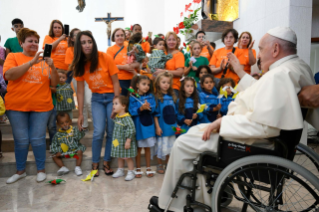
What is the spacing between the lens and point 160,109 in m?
3.36

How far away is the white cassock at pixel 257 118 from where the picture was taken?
1593 millimetres

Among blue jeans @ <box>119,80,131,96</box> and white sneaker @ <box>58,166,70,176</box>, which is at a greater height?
blue jeans @ <box>119,80,131,96</box>

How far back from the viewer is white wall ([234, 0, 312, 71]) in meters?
3.64

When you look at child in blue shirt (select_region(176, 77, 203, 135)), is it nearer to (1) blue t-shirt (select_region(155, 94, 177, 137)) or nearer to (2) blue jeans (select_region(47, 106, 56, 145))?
(1) blue t-shirt (select_region(155, 94, 177, 137))

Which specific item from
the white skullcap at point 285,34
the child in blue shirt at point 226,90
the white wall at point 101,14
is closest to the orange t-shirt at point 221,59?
the child in blue shirt at point 226,90

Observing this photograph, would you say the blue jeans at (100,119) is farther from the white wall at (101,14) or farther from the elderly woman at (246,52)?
the white wall at (101,14)

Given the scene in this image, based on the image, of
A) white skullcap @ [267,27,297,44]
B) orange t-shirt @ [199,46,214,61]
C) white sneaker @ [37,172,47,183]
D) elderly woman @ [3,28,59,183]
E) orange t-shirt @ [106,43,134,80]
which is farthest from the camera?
orange t-shirt @ [199,46,214,61]

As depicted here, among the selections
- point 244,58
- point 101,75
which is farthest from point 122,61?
point 244,58

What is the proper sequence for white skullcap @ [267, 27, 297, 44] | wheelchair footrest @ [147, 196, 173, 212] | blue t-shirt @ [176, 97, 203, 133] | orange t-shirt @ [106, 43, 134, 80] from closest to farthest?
white skullcap @ [267, 27, 297, 44] → wheelchair footrest @ [147, 196, 173, 212] → blue t-shirt @ [176, 97, 203, 133] → orange t-shirt @ [106, 43, 134, 80]

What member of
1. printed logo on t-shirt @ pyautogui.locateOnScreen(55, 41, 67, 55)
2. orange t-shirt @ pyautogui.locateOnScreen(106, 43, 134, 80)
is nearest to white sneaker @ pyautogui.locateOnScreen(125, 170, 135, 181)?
orange t-shirt @ pyautogui.locateOnScreen(106, 43, 134, 80)

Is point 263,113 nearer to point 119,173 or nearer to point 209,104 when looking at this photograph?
point 209,104

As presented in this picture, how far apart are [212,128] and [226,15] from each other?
4437 mm

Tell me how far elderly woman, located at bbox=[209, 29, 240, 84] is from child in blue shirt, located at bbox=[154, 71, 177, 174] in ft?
3.38

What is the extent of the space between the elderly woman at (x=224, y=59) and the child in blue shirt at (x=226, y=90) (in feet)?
0.78
